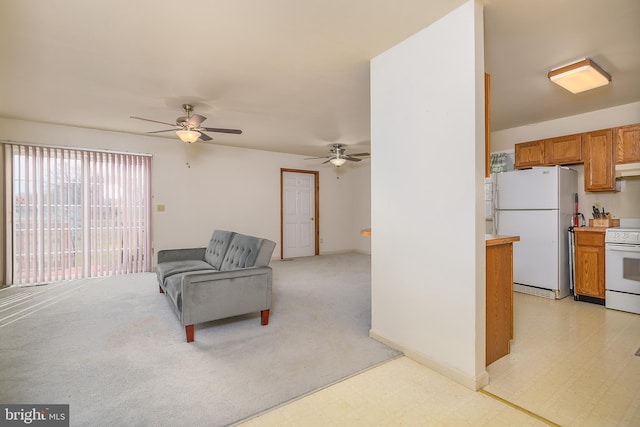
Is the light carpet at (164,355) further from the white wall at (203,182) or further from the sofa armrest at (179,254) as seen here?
the white wall at (203,182)

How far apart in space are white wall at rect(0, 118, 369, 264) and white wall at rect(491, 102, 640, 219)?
12.8 feet

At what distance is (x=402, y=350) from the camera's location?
7.79ft

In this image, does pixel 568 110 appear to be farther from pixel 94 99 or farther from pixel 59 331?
pixel 59 331

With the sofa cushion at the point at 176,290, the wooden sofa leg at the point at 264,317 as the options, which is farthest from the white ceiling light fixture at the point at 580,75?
the sofa cushion at the point at 176,290

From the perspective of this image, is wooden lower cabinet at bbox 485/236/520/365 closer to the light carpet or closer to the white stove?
the light carpet

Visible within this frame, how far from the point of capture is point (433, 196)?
7.04 ft

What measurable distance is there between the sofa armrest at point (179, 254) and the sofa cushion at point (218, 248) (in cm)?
11

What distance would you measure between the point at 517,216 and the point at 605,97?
1.68 m

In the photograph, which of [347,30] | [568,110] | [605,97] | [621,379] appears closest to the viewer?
[621,379]

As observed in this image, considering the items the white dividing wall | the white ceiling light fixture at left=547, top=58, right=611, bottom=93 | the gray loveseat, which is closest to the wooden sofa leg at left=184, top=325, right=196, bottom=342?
the gray loveseat

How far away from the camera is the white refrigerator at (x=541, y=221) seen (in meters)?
3.79

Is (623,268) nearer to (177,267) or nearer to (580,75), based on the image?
(580,75)

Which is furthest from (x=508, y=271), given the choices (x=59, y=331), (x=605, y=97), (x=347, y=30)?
(x=59, y=331)

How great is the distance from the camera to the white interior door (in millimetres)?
7070
